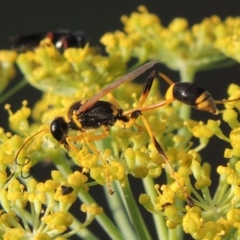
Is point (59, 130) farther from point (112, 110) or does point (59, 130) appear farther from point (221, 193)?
point (221, 193)

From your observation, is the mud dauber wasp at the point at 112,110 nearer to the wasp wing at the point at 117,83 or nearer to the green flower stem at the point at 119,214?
the wasp wing at the point at 117,83

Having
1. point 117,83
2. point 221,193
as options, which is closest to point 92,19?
point 117,83

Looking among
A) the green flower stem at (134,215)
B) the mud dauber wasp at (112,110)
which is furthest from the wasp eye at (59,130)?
the green flower stem at (134,215)

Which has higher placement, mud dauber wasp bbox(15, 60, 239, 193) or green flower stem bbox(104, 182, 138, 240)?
mud dauber wasp bbox(15, 60, 239, 193)

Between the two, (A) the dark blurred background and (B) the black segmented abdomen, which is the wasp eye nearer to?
(B) the black segmented abdomen

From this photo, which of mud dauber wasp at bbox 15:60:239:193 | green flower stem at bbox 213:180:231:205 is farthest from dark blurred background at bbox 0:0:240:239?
green flower stem at bbox 213:180:231:205

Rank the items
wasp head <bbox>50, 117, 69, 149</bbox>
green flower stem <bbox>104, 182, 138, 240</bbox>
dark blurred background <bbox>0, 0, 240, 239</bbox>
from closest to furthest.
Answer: wasp head <bbox>50, 117, 69, 149</bbox>, green flower stem <bbox>104, 182, 138, 240</bbox>, dark blurred background <bbox>0, 0, 240, 239</bbox>
